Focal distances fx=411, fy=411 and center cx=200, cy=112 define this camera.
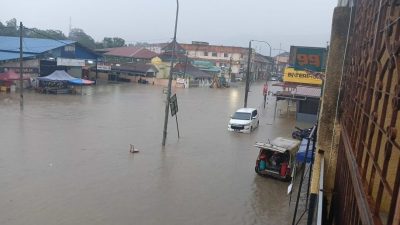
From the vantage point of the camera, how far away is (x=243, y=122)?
26234mm

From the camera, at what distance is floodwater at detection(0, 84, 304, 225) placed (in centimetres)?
1145

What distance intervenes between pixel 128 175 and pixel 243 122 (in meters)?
12.6

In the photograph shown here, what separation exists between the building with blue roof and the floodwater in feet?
75.8

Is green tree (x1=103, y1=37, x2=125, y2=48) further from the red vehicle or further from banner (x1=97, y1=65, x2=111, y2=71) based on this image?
the red vehicle

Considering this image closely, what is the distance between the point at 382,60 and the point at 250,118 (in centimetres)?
2272

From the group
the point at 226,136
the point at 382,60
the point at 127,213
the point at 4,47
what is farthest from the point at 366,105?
the point at 4,47

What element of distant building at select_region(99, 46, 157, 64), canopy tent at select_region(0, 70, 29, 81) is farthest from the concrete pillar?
distant building at select_region(99, 46, 157, 64)

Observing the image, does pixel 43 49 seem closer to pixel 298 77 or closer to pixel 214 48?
pixel 298 77

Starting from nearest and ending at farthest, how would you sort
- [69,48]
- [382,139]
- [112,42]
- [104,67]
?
[382,139] < [69,48] < [104,67] < [112,42]

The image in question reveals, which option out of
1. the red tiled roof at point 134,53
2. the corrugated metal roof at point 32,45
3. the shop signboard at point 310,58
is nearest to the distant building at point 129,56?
the red tiled roof at point 134,53

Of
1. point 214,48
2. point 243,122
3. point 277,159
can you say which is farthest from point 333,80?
point 214,48

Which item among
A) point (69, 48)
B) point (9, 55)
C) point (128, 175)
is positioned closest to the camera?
point (128, 175)

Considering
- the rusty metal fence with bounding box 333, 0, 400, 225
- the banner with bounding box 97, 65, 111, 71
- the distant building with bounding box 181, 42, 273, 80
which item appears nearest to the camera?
the rusty metal fence with bounding box 333, 0, 400, 225

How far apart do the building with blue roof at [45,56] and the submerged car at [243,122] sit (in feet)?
104
